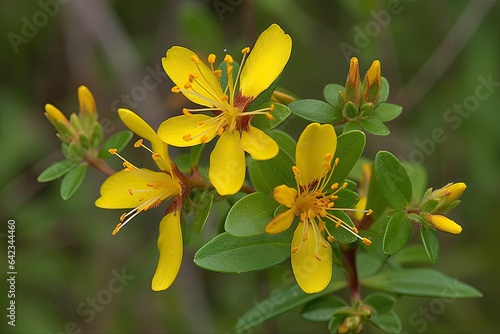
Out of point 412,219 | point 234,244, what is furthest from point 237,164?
point 412,219

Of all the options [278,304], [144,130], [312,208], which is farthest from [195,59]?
[278,304]

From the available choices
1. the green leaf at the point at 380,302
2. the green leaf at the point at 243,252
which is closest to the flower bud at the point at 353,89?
the green leaf at the point at 243,252

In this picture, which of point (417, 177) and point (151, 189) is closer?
point (151, 189)

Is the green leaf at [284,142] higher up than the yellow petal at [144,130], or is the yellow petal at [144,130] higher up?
the green leaf at [284,142]

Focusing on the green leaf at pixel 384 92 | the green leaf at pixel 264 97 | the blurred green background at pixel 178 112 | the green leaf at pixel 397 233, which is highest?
the green leaf at pixel 384 92

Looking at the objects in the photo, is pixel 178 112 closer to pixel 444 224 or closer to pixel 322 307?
pixel 322 307

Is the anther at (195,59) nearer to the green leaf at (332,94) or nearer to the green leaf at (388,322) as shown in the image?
the green leaf at (332,94)

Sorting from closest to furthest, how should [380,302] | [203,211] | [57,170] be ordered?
1. [203,211]
2. [380,302]
3. [57,170]
